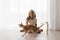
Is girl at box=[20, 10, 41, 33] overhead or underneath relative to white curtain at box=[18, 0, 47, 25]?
underneath

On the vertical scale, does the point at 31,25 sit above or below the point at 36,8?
below

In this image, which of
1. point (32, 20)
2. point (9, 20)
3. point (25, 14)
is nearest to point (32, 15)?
point (32, 20)

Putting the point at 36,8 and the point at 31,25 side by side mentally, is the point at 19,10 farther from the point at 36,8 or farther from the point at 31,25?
the point at 31,25

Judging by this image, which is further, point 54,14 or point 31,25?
point 54,14

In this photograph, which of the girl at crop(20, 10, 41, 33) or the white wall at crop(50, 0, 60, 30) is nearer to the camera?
the girl at crop(20, 10, 41, 33)

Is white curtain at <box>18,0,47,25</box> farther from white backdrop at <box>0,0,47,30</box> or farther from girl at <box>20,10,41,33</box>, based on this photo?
girl at <box>20,10,41,33</box>

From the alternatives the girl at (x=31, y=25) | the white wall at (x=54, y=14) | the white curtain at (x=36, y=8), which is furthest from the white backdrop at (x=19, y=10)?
the girl at (x=31, y=25)

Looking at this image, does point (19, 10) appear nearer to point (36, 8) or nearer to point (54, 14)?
point (36, 8)

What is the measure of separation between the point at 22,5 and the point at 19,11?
92 millimetres

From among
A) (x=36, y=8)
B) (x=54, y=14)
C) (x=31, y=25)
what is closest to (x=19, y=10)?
(x=36, y=8)

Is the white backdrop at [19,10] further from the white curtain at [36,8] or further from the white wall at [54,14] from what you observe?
the white wall at [54,14]

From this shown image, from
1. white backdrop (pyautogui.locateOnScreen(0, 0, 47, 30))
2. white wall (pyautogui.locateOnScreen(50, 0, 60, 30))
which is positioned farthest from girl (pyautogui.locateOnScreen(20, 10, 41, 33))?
white wall (pyautogui.locateOnScreen(50, 0, 60, 30))

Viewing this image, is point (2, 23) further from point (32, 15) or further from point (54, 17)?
point (54, 17)

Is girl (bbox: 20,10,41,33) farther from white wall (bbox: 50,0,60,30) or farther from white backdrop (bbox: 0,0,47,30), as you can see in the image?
white wall (bbox: 50,0,60,30)
